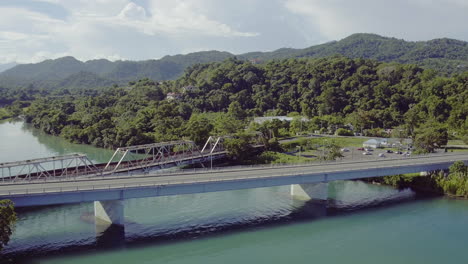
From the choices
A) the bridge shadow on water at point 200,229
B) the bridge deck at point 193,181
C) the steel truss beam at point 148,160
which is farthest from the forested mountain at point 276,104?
the bridge shadow on water at point 200,229

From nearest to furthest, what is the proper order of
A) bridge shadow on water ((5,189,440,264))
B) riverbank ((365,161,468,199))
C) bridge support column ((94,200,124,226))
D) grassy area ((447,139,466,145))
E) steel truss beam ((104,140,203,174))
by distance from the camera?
bridge shadow on water ((5,189,440,264)) < bridge support column ((94,200,124,226)) < riverbank ((365,161,468,199)) < steel truss beam ((104,140,203,174)) < grassy area ((447,139,466,145))

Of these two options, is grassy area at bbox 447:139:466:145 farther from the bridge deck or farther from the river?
the river

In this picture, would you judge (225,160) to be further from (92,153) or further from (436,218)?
(436,218)

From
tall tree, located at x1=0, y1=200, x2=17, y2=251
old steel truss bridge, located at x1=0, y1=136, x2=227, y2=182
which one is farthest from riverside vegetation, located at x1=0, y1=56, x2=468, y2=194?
tall tree, located at x1=0, y1=200, x2=17, y2=251

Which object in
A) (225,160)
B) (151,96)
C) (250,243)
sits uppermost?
(151,96)

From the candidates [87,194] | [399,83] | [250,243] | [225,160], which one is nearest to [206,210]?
[250,243]

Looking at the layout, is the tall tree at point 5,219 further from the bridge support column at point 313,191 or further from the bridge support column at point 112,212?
the bridge support column at point 313,191
